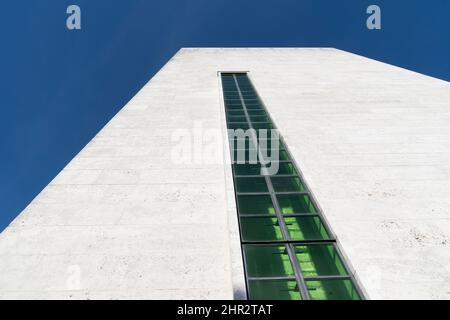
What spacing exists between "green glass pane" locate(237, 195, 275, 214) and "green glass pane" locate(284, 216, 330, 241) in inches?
26.3

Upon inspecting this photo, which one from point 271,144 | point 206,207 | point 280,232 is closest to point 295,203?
point 280,232

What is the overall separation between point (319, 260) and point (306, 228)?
1155mm

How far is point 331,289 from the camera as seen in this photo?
6.75 metres

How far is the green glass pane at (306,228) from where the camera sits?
8156 mm

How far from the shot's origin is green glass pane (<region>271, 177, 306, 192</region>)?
10.1 m

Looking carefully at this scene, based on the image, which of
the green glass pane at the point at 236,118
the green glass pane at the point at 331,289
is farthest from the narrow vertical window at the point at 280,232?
the green glass pane at the point at 236,118

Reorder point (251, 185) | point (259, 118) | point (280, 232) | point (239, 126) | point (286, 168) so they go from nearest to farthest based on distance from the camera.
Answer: point (280, 232)
point (251, 185)
point (286, 168)
point (239, 126)
point (259, 118)

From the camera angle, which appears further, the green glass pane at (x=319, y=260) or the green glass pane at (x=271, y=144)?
the green glass pane at (x=271, y=144)

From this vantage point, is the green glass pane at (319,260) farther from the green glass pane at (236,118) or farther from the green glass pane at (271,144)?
the green glass pane at (236,118)

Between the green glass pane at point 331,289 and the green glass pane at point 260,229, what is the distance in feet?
5.07

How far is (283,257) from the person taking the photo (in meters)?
7.57

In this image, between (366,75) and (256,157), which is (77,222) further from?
(366,75)

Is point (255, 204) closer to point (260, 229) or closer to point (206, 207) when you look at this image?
point (260, 229)

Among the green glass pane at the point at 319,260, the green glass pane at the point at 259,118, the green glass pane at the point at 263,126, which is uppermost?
the green glass pane at the point at 259,118
